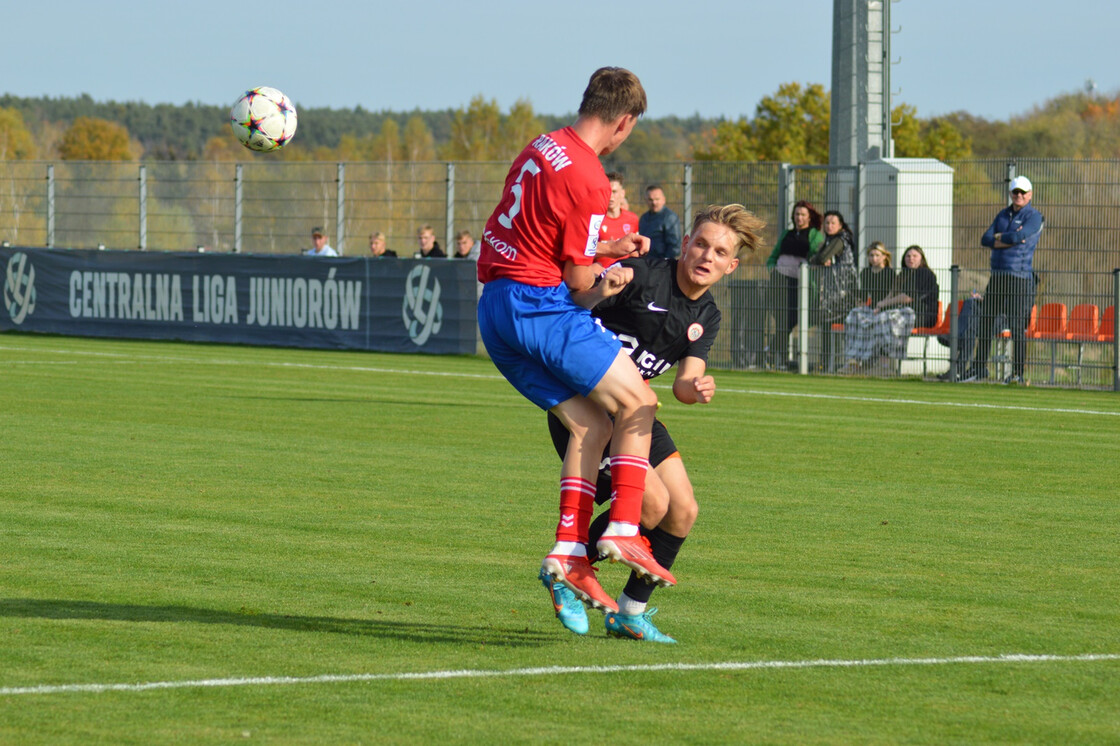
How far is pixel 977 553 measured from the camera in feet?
26.9

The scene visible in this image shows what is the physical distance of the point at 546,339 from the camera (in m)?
5.98

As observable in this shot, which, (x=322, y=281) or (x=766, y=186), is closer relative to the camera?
(x=766, y=186)

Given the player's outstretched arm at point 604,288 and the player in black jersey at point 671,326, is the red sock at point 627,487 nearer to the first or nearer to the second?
the player in black jersey at point 671,326

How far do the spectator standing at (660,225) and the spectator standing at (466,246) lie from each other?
4.11m

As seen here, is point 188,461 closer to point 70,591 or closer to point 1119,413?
point 70,591

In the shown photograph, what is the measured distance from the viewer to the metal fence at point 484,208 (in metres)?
20.3

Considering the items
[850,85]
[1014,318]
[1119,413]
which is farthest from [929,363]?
[850,85]

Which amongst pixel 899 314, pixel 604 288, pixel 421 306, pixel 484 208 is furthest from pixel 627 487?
pixel 484 208

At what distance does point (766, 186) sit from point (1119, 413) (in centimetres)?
800

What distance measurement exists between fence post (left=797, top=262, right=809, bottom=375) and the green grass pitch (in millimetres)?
6564

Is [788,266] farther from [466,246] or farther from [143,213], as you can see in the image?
[143,213]

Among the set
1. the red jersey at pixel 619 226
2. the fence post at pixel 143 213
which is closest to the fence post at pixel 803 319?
the red jersey at pixel 619 226

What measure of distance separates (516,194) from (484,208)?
811 inches

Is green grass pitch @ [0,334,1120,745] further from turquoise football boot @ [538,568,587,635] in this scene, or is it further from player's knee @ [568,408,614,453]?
player's knee @ [568,408,614,453]
